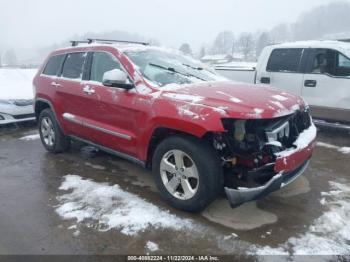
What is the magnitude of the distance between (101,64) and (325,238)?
331 centimetres

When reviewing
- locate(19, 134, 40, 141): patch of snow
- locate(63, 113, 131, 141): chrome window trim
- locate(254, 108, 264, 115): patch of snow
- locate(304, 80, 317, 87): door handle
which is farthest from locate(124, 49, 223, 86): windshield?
locate(19, 134, 40, 141): patch of snow

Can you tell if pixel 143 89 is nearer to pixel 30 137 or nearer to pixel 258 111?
pixel 258 111

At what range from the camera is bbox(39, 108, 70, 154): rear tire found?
5.47 meters

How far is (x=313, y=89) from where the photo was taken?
22.2 ft

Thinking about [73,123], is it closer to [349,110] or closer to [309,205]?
[309,205]

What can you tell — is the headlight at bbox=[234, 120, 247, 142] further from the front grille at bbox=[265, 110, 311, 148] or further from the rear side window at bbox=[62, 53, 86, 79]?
the rear side window at bbox=[62, 53, 86, 79]

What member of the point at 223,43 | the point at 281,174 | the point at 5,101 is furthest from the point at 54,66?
the point at 223,43

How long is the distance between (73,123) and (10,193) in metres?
1.27

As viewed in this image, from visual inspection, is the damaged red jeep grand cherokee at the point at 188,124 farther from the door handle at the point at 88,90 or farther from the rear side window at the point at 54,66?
the rear side window at the point at 54,66

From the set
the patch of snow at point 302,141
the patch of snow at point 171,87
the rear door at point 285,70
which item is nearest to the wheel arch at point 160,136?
the patch of snow at point 171,87

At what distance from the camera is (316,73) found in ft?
22.0

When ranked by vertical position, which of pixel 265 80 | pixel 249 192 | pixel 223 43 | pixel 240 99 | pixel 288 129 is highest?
pixel 223 43

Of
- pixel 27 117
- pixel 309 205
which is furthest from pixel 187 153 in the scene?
pixel 27 117

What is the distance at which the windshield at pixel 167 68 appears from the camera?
13.2 feet
